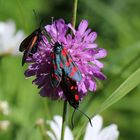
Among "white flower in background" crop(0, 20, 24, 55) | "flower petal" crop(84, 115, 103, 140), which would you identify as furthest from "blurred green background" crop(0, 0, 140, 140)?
"flower petal" crop(84, 115, 103, 140)

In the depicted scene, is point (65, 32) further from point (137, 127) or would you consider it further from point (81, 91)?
point (137, 127)

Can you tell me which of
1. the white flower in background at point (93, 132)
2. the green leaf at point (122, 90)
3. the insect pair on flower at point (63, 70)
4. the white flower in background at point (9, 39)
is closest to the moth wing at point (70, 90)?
the insect pair on flower at point (63, 70)

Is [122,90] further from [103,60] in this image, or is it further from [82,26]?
[103,60]

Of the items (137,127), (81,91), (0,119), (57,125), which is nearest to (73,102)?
(81,91)

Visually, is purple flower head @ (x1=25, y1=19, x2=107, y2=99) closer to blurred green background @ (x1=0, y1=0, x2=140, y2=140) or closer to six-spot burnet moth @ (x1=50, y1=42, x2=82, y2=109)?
six-spot burnet moth @ (x1=50, y1=42, x2=82, y2=109)

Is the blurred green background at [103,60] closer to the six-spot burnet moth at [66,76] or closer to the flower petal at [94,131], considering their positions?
the flower petal at [94,131]
